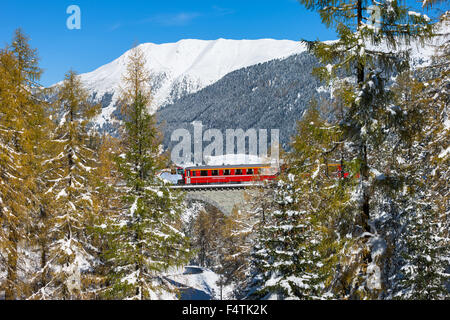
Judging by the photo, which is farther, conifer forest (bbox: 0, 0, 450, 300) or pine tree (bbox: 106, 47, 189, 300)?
pine tree (bbox: 106, 47, 189, 300)

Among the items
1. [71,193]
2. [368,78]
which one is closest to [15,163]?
[71,193]

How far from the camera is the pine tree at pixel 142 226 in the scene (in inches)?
435

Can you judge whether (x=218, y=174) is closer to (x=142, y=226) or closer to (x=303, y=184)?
(x=142, y=226)

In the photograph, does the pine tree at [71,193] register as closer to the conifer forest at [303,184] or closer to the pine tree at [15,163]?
the conifer forest at [303,184]

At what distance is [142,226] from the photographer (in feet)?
36.7

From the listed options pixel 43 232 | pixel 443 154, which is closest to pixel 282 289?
pixel 443 154

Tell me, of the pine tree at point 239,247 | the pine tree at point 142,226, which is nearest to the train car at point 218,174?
the pine tree at point 239,247

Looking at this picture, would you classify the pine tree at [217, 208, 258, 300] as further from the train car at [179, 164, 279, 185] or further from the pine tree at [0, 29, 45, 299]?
the train car at [179, 164, 279, 185]

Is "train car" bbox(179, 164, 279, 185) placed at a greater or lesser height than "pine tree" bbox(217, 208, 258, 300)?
greater

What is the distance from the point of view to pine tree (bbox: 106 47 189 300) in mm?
11055

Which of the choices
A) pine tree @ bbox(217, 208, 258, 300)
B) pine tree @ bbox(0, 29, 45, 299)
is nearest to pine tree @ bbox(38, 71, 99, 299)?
Result: pine tree @ bbox(0, 29, 45, 299)

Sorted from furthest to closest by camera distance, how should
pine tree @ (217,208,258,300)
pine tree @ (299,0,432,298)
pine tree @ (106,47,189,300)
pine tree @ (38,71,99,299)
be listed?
pine tree @ (217,208,258,300) → pine tree @ (38,71,99,299) → pine tree @ (106,47,189,300) → pine tree @ (299,0,432,298)

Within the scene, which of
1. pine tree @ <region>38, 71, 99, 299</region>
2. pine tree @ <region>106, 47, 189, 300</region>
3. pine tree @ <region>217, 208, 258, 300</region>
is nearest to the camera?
pine tree @ <region>106, 47, 189, 300</region>
